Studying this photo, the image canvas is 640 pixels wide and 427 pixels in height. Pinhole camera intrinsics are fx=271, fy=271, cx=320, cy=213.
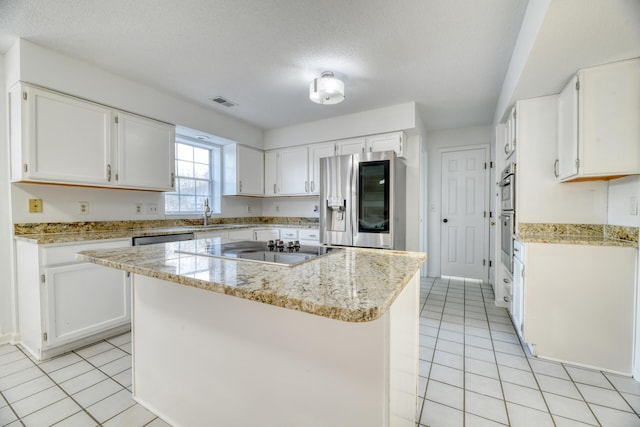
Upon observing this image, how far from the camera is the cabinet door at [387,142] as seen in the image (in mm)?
3289

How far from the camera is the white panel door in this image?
162 inches

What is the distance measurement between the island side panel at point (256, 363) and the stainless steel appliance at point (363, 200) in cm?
174

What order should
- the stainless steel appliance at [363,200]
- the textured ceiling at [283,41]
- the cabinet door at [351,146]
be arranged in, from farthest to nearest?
the cabinet door at [351,146] → the stainless steel appliance at [363,200] → the textured ceiling at [283,41]

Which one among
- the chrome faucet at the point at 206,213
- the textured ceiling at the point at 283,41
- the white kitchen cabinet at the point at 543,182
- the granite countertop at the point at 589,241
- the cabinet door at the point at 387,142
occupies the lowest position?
the granite countertop at the point at 589,241

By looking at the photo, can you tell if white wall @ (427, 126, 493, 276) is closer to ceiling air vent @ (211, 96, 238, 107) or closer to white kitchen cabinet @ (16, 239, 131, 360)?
ceiling air vent @ (211, 96, 238, 107)

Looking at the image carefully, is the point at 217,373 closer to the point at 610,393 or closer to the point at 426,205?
the point at 610,393

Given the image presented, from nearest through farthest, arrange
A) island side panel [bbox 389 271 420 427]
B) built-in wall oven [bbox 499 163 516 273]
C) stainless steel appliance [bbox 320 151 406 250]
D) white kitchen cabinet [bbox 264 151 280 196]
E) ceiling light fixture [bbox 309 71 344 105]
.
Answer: island side panel [bbox 389 271 420 427] → ceiling light fixture [bbox 309 71 344 105] → built-in wall oven [bbox 499 163 516 273] → stainless steel appliance [bbox 320 151 406 250] → white kitchen cabinet [bbox 264 151 280 196]

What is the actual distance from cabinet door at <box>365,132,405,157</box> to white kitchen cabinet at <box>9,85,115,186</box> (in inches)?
108

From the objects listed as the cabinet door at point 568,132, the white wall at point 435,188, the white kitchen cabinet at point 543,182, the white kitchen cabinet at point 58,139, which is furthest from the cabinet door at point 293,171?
the cabinet door at point 568,132

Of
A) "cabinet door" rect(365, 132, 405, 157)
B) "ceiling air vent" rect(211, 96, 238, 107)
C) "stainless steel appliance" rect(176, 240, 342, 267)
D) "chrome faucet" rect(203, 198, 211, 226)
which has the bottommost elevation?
"stainless steel appliance" rect(176, 240, 342, 267)

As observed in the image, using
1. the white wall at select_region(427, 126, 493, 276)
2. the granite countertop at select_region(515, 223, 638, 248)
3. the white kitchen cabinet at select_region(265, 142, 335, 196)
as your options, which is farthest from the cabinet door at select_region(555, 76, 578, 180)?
the white kitchen cabinet at select_region(265, 142, 335, 196)

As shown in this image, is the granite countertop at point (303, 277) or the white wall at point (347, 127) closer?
the granite countertop at point (303, 277)

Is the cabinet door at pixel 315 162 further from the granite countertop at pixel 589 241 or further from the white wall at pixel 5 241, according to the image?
the white wall at pixel 5 241

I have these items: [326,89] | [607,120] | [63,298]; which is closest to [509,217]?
[607,120]
